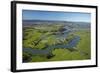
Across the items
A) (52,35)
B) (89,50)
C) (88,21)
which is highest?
(88,21)

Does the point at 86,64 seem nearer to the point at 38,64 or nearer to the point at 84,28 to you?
the point at 84,28

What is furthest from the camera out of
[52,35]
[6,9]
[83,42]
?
[83,42]

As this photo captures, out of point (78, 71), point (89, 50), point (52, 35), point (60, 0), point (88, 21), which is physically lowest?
point (78, 71)

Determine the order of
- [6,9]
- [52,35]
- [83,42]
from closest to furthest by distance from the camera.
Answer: [6,9] < [52,35] < [83,42]

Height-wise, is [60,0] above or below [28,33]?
above

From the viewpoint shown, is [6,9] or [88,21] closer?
[6,9]

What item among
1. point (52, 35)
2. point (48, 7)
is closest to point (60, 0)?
point (48, 7)

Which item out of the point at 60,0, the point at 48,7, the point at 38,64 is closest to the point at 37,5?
the point at 48,7

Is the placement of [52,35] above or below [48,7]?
Answer: below

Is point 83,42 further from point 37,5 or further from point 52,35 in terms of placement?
point 37,5
